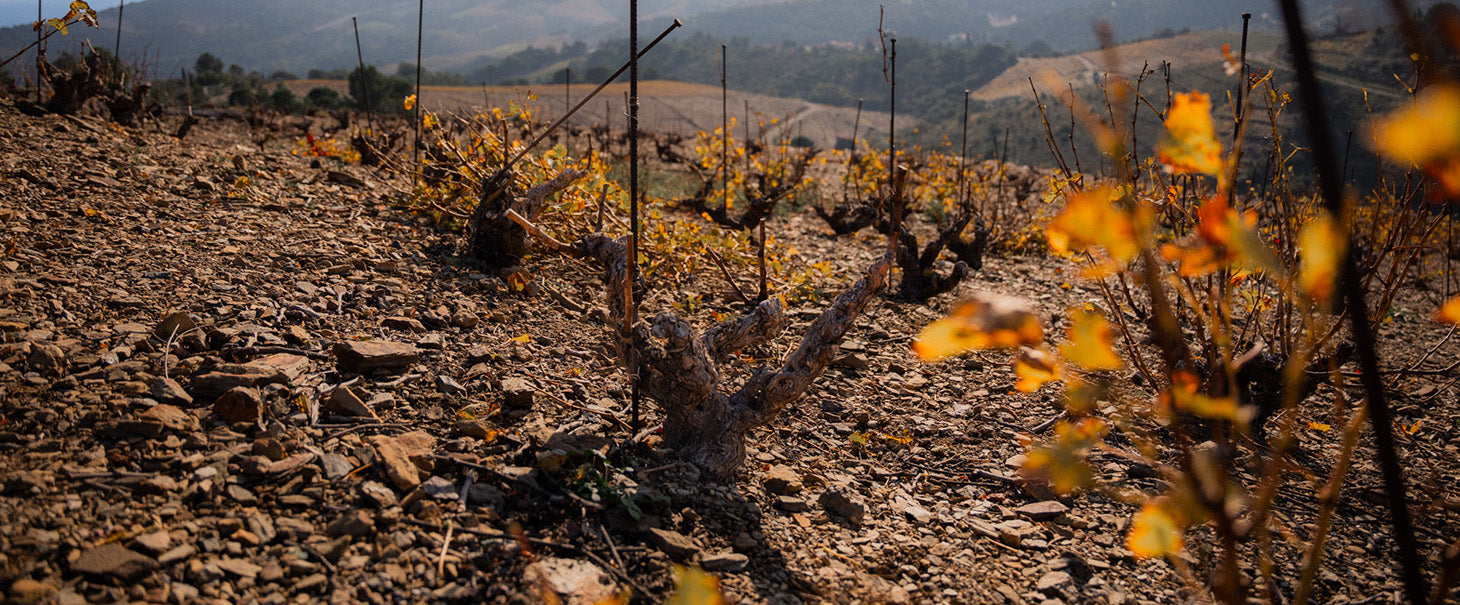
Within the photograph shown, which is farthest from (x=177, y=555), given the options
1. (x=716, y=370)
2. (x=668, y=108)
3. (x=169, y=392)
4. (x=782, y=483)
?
(x=668, y=108)

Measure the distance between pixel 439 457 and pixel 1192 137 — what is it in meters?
1.62

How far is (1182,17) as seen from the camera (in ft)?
407

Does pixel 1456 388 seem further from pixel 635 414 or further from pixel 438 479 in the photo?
pixel 438 479

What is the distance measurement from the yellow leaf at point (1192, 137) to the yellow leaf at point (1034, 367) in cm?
23

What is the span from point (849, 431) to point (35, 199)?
331 cm

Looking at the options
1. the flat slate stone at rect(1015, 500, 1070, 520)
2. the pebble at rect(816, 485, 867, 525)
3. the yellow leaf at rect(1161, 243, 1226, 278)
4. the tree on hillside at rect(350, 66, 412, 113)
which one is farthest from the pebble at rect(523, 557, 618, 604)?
the tree on hillside at rect(350, 66, 412, 113)

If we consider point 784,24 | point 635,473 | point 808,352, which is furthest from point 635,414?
point 784,24

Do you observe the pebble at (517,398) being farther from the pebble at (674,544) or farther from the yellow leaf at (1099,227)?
the yellow leaf at (1099,227)

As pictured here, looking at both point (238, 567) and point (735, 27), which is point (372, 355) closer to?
point (238, 567)

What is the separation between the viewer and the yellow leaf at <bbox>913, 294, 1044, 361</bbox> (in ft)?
2.03

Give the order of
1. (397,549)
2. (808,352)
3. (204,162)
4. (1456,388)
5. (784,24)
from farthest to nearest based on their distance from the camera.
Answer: (784,24) → (204,162) → (1456,388) → (808,352) → (397,549)

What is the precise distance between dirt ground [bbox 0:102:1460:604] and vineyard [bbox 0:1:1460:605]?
1cm

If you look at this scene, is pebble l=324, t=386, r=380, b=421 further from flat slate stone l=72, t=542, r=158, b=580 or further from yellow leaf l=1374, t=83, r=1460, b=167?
yellow leaf l=1374, t=83, r=1460, b=167

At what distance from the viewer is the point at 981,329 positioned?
0.63 metres
